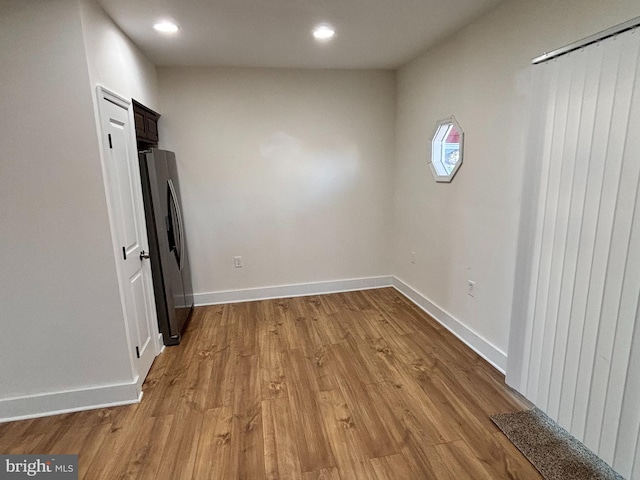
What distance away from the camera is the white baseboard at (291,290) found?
156 inches

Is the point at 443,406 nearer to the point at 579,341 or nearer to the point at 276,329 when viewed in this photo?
the point at 579,341

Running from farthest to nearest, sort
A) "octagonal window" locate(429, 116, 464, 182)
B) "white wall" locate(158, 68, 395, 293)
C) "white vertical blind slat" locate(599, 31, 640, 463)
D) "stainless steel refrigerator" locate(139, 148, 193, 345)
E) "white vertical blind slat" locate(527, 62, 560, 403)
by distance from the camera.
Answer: "white wall" locate(158, 68, 395, 293), "octagonal window" locate(429, 116, 464, 182), "stainless steel refrigerator" locate(139, 148, 193, 345), "white vertical blind slat" locate(527, 62, 560, 403), "white vertical blind slat" locate(599, 31, 640, 463)

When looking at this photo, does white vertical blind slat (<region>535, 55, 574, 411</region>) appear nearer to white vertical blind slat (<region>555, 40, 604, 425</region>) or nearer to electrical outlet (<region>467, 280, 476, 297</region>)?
white vertical blind slat (<region>555, 40, 604, 425</region>)

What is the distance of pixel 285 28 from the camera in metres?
2.57

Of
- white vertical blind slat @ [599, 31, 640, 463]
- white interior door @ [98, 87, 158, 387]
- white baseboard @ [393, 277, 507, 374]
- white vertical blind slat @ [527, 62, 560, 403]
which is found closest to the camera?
white vertical blind slat @ [599, 31, 640, 463]

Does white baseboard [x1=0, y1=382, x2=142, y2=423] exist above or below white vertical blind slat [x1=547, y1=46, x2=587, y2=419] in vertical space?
below

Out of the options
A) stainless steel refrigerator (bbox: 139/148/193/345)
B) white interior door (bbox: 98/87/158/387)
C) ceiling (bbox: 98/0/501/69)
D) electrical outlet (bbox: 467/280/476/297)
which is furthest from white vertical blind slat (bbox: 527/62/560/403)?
stainless steel refrigerator (bbox: 139/148/193/345)

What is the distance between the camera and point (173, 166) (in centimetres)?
342

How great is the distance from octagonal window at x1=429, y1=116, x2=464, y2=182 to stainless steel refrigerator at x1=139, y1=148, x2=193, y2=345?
8.19 ft

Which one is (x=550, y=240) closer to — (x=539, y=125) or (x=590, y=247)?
(x=590, y=247)

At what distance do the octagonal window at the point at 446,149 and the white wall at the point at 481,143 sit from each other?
0.08m

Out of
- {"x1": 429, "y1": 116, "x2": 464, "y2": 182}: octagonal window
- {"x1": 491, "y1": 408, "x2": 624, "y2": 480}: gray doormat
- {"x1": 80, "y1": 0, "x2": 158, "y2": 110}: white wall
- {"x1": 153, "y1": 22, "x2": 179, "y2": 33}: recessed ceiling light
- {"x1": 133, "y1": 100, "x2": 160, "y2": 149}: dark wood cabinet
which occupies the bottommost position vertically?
{"x1": 491, "y1": 408, "x2": 624, "y2": 480}: gray doormat

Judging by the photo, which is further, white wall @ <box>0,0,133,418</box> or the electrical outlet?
the electrical outlet

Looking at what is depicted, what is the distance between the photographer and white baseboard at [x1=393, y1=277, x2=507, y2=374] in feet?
8.34
